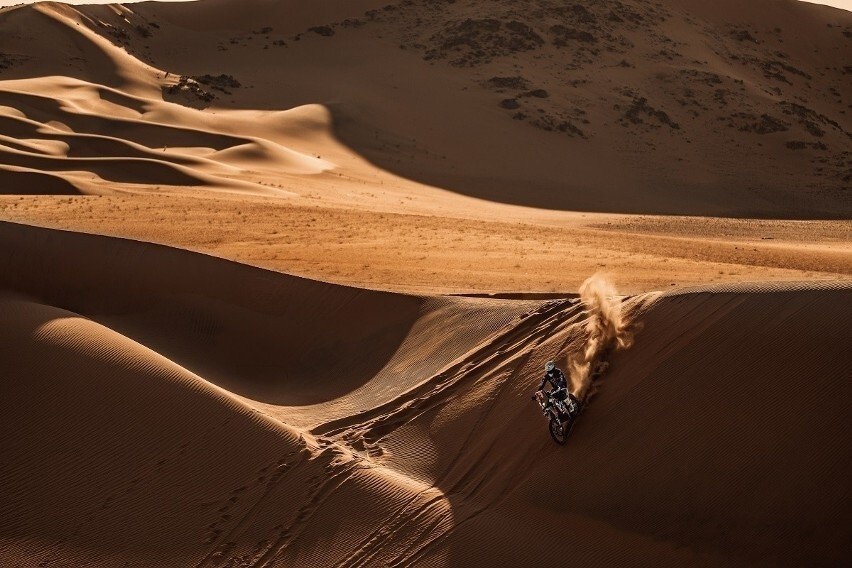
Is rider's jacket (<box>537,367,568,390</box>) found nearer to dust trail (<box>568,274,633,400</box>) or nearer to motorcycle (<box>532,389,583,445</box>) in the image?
motorcycle (<box>532,389,583,445</box>)

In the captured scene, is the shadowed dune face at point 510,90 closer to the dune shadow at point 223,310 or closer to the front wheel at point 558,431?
the dune shadow at point 223,310

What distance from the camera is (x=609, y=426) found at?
7.91 meters

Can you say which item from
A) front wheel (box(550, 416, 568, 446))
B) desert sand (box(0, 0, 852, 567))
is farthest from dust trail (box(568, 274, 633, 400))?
front wheel (box(550, 416, 568, 446))

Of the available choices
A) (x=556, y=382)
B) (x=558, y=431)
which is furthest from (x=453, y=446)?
(x=556, y=382)

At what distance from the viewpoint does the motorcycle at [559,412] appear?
7891 mm

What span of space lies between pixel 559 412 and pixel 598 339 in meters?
0.96

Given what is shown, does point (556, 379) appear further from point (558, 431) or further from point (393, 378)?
point (393, 378)

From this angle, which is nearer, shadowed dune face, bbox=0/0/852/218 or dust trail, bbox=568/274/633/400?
dust trail, bbox=568/274/633/400

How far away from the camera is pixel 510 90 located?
4522cm

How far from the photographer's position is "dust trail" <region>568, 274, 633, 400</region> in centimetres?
832

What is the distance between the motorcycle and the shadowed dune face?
63.8 feet

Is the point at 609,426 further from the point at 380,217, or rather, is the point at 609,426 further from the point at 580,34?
the point at 580,34

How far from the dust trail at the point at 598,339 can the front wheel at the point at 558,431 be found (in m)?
0.36

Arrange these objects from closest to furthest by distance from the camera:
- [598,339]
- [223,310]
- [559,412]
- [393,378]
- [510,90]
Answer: [559,412] → [598,339] → [393,378] → [223,310] → [510,90]
